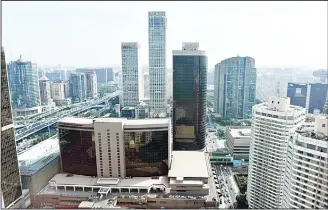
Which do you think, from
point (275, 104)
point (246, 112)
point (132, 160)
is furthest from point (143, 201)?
point (246, 112)

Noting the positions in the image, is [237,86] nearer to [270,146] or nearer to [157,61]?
[157,61]

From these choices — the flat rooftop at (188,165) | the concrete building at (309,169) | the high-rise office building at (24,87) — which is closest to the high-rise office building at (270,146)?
the flat rooftop at (188,165)

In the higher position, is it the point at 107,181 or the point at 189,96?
the point at 189,96

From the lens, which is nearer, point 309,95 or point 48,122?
point 48,122

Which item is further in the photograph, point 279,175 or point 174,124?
point 174,124

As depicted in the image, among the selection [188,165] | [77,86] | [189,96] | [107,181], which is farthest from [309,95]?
[77,86]

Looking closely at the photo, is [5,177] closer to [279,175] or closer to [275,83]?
[279,175]

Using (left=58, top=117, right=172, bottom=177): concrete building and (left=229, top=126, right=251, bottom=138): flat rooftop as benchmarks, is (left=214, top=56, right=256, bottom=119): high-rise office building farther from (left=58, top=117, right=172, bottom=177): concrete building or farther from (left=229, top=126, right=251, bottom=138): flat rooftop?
(left=58, top=117, right=172, bottom=177): concrete building
